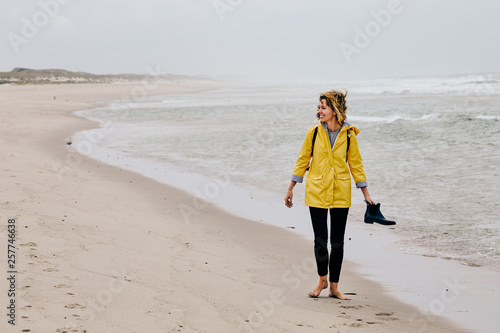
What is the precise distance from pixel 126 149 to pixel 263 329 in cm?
1424

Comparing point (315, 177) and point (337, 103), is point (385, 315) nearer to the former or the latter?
point (315, 177)

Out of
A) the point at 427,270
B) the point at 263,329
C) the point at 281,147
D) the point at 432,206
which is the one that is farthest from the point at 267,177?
the point at 263,329

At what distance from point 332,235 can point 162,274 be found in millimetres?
1777

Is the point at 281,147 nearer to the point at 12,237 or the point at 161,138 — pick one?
the point at 161,138

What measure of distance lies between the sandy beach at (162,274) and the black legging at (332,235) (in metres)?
0.31

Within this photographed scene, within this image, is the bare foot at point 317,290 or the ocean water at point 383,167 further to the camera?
the ocean water at point 383,167

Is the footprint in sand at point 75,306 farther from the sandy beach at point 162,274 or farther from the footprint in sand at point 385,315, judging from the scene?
the footprint in sand at point 385,315

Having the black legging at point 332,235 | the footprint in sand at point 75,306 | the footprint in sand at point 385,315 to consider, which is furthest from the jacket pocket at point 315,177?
the footprint in sand at point 75,306

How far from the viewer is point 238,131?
22.8 metres

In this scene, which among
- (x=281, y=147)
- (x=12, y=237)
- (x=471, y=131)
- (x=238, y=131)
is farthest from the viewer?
(x=238, y=131)

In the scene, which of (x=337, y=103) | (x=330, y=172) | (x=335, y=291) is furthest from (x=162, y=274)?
(x=337, y=103)

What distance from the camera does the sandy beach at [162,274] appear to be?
4297 mm

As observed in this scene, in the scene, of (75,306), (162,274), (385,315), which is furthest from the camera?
(162,274)

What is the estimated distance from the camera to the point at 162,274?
5.43 metres
